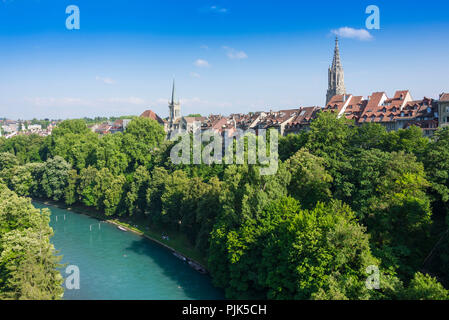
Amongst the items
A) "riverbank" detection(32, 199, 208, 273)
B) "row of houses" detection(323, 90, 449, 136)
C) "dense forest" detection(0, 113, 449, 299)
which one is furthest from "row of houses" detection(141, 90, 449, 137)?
"riverbank" detection(32, 199, 208, 273)

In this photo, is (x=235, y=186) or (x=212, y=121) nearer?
(x=235, y=186)

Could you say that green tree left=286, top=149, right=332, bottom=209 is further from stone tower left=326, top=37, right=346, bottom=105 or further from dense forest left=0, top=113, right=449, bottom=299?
stone tower left=326, top=37, right=346, bottom=105

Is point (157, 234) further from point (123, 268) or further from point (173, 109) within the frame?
point (173, 109)

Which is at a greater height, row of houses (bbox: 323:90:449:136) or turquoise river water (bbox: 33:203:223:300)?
row of houses (bbox: 323:90:449:136)

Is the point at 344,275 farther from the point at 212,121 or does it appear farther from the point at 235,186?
the point at 212,121

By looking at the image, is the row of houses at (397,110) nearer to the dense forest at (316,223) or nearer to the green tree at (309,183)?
the dense forest at (316,223)

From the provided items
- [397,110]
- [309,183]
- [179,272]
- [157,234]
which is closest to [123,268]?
[179,272]
